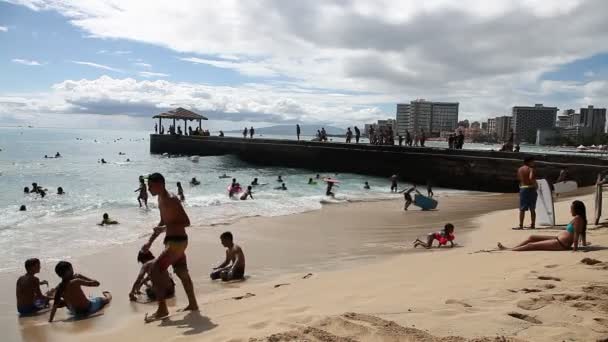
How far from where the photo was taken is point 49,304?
20.3 ft

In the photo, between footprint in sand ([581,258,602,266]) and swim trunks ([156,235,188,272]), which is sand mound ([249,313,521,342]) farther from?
footprint in sand ([581,258,602,266])

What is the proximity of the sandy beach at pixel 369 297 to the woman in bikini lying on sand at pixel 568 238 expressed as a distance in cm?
25

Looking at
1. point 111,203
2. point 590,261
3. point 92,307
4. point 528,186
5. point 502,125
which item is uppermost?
point 502,125

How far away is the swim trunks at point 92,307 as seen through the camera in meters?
5.72

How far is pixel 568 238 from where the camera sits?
6906 millimetres

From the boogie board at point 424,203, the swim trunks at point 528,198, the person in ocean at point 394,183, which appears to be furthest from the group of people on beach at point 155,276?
the person in ocean at point 394,183

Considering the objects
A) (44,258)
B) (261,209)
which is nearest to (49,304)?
(44,258)

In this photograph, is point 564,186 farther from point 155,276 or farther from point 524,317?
point 155,276

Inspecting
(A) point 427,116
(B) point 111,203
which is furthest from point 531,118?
(B) point 111,203

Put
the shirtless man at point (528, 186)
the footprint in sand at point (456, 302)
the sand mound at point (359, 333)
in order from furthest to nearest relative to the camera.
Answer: the shirtless man at point (528, 186) < the footprint in sand at point (456, 302) < the sand mound at point (359, 333)

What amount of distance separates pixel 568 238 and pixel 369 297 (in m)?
3.93

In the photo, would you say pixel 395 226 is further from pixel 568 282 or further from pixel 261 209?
pixel 568 282

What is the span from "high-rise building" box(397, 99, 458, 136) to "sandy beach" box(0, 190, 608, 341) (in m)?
128

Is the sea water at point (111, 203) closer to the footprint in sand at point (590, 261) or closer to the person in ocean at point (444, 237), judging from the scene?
the person in ocean at point (444, 237)
